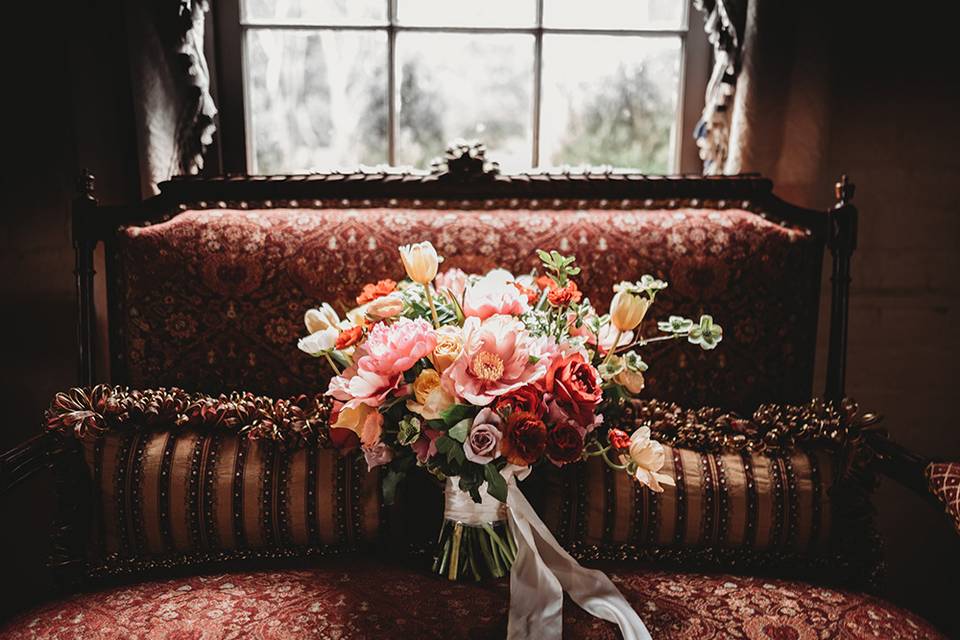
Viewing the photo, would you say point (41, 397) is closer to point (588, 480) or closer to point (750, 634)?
point (588, 480)

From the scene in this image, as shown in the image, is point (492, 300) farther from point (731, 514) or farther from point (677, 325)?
point (731, 514)

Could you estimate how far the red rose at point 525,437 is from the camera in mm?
896

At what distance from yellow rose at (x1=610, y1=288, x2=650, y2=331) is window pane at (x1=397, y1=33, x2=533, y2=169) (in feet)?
3.33

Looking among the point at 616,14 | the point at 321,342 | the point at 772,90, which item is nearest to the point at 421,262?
the point at 321,342

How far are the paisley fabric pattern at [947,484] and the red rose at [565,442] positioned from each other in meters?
0.62

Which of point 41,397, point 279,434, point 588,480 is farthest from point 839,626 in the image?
point 41,397

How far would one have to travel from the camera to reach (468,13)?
1870 millimetres

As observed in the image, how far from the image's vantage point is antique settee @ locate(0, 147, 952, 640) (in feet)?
3.64

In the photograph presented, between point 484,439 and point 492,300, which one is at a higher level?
point 492,300

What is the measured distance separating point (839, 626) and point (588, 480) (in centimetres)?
45

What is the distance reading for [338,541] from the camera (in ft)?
4.08

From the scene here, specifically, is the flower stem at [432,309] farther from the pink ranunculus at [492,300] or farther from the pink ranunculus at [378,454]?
the pink ranunculus at [378,454]

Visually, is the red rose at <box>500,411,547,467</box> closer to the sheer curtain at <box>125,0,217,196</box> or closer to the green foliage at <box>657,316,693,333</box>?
the green foliage at <box>657,316,693,333</box>

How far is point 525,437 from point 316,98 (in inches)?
52.9
